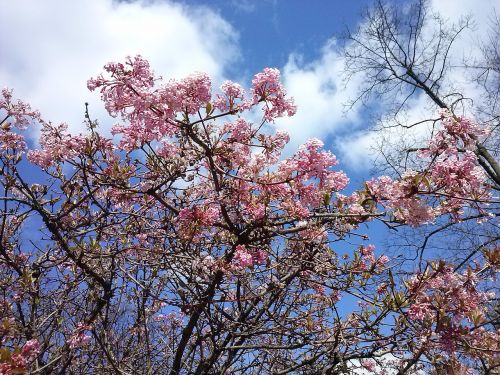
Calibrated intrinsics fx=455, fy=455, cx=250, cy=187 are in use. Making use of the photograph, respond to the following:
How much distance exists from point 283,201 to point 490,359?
89.4 inches

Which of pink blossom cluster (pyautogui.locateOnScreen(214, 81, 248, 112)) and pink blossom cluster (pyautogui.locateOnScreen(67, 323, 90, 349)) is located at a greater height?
pink blossom cluster (pyautogui.locateOnScreen(214, 81, 248, 112))

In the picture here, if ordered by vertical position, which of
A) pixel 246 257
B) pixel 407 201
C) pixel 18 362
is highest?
pixel 407 201

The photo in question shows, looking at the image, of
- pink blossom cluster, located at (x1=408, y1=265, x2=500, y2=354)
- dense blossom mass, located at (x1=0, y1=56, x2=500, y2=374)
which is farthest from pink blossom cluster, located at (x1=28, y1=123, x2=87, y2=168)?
pink blossom cluster, located at (x1=408, y1=265, x2=500, y2=354)

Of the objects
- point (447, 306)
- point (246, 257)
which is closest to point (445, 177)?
point (447, 306)

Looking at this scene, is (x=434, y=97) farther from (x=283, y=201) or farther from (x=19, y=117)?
(x=19, y=117)

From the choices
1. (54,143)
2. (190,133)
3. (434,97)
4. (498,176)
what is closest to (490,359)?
(190,133)

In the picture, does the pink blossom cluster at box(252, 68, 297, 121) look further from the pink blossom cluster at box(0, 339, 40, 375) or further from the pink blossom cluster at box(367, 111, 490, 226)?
the pink blossom cluster at box(0, 339, 40, 375)

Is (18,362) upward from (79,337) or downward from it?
downward

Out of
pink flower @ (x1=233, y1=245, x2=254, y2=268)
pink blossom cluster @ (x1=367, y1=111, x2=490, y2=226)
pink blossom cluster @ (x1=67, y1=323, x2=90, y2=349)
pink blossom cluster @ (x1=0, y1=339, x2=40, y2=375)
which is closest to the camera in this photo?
pink blossom cluster @ (x1=367, y1=111, x2=490, y2=226)

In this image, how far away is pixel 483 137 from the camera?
9.53 ft

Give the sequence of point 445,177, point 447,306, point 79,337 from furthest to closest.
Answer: point 79,337 → point 447,306 → point 445,177

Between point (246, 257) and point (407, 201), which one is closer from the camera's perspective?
point (407, 201)

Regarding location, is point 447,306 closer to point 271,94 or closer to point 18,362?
point 271,94

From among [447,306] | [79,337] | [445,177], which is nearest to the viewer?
[445,177]
